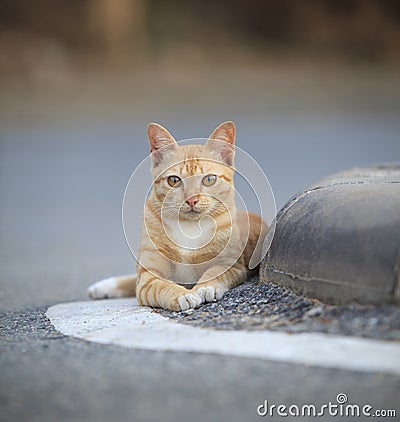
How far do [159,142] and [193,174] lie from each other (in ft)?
1.04

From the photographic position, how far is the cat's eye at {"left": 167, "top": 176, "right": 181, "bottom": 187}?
413 centimetres

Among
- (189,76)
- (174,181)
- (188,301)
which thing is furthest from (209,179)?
(189,76)

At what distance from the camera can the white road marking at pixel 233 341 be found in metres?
2.93

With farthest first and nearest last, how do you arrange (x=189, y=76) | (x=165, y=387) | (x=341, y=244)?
(x=189, y=76), (x=341, y=244), (x=165, y=387)

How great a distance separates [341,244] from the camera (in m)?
3.40

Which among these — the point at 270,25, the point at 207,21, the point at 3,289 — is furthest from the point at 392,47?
the point at 3,289

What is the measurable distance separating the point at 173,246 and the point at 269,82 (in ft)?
43.7

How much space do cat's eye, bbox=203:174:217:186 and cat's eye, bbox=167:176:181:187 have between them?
5.8 inches

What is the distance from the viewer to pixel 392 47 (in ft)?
61.3

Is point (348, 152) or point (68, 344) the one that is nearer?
point (68, 344)

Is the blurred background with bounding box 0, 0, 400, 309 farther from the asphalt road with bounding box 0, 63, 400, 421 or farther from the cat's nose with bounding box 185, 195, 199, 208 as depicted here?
the cat's nose with bounding box 185, 195, 199, 208

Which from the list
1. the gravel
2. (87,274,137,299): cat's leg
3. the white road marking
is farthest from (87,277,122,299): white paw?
the gravel

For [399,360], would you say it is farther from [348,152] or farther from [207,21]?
[207,21]

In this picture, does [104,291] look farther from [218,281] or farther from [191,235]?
[218,281]
